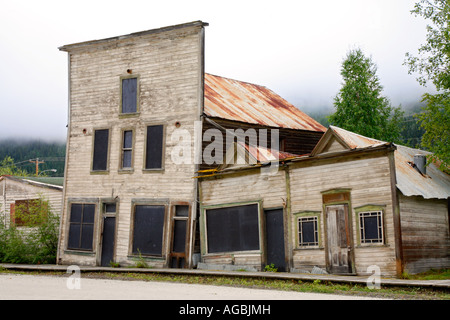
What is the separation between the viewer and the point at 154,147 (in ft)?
78.4

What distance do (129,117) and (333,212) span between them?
10.7 metres

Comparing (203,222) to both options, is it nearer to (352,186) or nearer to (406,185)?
(352,186)

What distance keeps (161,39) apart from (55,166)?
130185 millimetres

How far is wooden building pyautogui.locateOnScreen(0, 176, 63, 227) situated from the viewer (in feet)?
91.9

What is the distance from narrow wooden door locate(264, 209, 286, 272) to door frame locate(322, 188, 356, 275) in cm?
192

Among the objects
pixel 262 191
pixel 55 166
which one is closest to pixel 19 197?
pixel 262 191

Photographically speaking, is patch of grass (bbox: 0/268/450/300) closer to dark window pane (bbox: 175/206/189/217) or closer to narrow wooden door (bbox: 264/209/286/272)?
narrow wooden door (bbox: 264/209/286/272)

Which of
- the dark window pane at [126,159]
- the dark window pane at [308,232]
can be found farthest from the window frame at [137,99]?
the dark window pane at [308,232]

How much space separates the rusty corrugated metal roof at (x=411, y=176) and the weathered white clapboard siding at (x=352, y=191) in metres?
0.57

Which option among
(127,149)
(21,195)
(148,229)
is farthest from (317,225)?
(21,195)

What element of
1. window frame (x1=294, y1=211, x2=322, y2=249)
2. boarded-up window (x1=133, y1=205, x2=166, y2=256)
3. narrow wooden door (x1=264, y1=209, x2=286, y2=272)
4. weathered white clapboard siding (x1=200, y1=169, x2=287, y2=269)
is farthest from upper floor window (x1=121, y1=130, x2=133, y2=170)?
window frame (x1=294, y1=211, x2=322, y2=249)

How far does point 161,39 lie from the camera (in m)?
24.1

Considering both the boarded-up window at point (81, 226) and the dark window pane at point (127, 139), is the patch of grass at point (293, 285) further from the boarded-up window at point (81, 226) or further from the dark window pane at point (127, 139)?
the dark window pane at point (127, 139)

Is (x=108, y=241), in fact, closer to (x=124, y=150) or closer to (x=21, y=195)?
(x=124, y=150)
